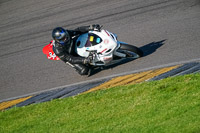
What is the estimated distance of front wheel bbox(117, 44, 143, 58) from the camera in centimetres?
959

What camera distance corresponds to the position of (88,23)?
13.6 metres

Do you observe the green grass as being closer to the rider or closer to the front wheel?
the rider

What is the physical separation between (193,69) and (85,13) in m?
7.15

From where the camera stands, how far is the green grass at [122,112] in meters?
6.34

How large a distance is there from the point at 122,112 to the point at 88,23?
22.7 feet

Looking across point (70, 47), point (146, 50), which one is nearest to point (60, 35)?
point (70, 47)

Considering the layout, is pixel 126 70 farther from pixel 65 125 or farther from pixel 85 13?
pixel 85 13

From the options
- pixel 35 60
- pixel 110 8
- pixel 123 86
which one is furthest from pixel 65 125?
pixel 110 8

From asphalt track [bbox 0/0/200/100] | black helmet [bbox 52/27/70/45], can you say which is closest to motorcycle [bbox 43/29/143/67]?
asphalt track [bbox 0/0/200/100]

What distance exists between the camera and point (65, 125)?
7355 mm

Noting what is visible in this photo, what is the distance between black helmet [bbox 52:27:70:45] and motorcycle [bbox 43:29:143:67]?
20.0 inches

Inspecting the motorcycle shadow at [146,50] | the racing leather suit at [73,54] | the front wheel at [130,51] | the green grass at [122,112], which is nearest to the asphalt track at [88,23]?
the motorcycle shadow at [146,50]

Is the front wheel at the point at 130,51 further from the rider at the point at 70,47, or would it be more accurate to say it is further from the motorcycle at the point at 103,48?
the rider at the point at 70,47

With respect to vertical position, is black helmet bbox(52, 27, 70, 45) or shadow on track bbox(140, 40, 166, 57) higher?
black helmet bbox(52, 27, 70, 45)
